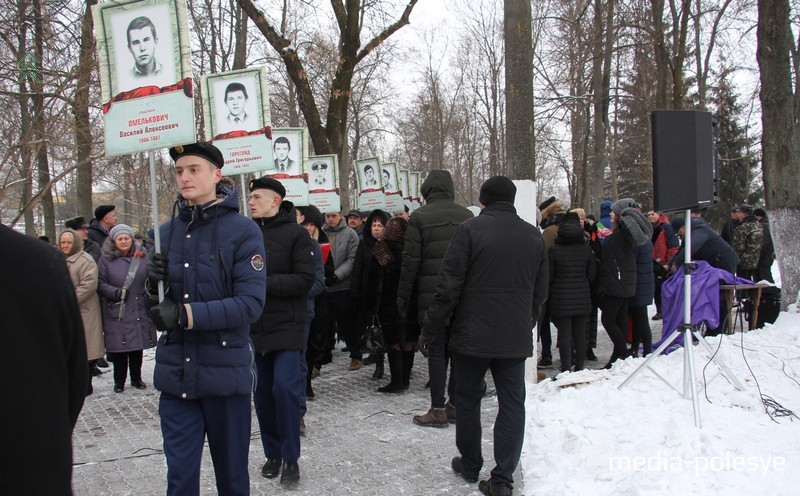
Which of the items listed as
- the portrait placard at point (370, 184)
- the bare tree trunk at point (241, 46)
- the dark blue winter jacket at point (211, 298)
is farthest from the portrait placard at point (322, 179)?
the bare tree trunk at point (241, 46)

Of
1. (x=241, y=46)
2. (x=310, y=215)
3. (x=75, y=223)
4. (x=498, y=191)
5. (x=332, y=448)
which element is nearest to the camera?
(x=498, y=191)

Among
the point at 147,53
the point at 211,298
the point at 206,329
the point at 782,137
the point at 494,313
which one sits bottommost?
the point at 494,313

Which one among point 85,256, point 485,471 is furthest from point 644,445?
point 85,256

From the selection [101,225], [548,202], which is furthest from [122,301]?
[548,202]

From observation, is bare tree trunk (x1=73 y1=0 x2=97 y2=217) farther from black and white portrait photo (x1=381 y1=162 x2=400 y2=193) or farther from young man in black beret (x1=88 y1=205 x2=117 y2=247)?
black and white portrait photo (x1=381 y1=162 x2=400 y2=193)

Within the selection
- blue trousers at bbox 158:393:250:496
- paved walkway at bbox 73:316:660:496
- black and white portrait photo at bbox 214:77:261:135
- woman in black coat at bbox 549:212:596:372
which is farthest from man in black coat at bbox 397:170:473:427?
blue trousers at bbox 158:393:250:496

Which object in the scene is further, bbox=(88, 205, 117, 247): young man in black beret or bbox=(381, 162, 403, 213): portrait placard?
bbox=(381, 162, 403, 213): portrait placard

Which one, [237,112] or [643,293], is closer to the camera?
[237,112]

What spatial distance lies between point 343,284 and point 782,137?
6331 millimetres

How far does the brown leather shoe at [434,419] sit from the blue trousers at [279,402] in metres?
1.47

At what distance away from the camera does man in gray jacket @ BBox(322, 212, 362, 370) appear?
766cm

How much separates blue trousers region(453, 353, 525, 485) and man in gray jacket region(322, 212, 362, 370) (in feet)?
11.8

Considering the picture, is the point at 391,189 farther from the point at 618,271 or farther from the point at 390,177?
the point at 618,271

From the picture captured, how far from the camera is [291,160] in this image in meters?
8.83
